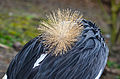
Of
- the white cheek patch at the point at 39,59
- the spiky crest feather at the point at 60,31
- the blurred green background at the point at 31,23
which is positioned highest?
the blurred green background at the point at 31,23

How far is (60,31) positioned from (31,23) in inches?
128

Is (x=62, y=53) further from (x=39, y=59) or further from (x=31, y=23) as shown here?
(x=31, y=23)

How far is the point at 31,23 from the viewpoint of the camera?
16.1 feet

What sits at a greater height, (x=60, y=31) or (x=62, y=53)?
(x=60, y=31)

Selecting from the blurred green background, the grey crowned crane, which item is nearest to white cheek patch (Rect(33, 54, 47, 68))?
the grey crowned crane

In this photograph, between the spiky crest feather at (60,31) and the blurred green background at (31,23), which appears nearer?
the spiky crest feather at (60,31)

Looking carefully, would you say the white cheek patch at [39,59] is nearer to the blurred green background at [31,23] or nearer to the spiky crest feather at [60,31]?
the spiky crest feather at [60,31]

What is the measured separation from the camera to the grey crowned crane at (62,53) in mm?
1703

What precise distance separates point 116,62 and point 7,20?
2.16m

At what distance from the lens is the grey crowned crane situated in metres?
1.70

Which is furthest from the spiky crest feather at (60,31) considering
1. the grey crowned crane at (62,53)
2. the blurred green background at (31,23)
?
the blurred green background at (31,23)

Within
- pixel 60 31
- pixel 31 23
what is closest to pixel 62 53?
pixel 60 31

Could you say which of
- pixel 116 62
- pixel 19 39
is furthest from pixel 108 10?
pixel 19 39

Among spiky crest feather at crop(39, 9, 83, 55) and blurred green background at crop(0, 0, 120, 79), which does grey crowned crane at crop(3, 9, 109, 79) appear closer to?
spiky crest feather at crop(39, 9, 83, 55)
